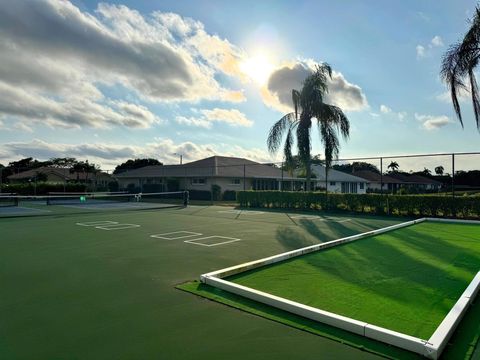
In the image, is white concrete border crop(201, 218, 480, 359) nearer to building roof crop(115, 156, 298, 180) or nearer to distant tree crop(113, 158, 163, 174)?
building roof crop(115, 156, 298, 180)

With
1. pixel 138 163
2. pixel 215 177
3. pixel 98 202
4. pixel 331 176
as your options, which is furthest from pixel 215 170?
→ pixel 138 163

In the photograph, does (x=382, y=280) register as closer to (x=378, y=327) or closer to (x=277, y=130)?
(x=378, y=327)

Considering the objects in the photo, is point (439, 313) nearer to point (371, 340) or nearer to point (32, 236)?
point (371, 340)

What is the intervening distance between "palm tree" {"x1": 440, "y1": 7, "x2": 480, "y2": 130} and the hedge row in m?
4.23

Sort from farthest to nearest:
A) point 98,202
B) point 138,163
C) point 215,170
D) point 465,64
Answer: point 138,163
point 215,170
point 98,202
point 465,64

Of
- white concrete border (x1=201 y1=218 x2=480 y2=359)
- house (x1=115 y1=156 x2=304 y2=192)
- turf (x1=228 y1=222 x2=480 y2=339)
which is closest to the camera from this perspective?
white concrete border (x1=201 y1=218 x2=480 y2=359)

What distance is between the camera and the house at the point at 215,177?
36.6m

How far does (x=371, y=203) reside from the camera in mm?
18625

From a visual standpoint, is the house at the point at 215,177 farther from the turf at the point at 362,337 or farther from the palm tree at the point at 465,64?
the turf at the point at 362,337

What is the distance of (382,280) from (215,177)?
3093 centimetres

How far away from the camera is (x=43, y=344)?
3270 mm

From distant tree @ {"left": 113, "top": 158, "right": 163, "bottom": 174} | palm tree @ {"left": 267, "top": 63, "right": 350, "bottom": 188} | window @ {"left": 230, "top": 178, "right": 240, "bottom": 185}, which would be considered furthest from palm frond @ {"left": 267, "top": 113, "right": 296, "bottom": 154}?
distant tree @ {"left": 113, "top": 158, "right": 163, "bottom": 174}

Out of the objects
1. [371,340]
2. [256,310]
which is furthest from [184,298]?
[371,340]

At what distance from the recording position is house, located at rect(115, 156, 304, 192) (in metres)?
36.6
